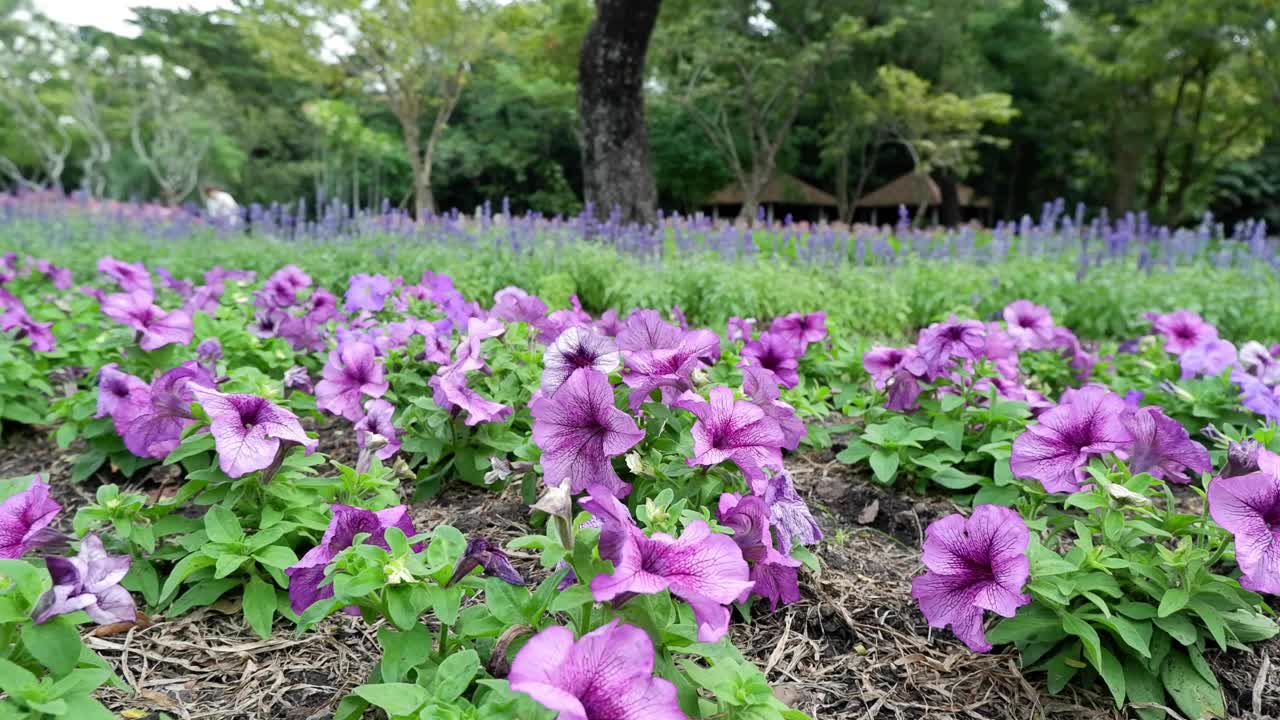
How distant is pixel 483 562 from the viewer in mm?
1187

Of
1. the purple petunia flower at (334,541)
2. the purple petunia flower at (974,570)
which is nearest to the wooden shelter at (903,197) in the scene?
the purple petunia flower at (974,570)

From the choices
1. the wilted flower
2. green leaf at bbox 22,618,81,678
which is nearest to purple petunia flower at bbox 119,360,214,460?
green leaf at bbox 22,618,81,678

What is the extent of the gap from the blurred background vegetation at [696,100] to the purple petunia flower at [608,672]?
13.5 metres

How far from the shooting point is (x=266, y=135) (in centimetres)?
2734

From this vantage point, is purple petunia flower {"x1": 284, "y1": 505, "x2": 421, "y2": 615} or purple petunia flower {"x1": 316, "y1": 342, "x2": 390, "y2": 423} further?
purple petunia flower {"x1": 316, "y1": 342, "x2": 390, "y2": 423}

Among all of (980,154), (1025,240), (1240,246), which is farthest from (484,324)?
(980,154)

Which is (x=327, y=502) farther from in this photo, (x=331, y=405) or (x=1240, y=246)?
(x=1240, y=246)

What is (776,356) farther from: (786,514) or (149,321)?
(149,321)

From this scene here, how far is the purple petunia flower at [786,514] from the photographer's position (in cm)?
A: 141

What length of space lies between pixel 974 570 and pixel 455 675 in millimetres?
842

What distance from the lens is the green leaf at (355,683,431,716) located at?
1001 millimetres

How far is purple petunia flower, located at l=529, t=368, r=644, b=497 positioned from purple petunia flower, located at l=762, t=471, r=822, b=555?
266 millimetres

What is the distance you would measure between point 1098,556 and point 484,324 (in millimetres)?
1364

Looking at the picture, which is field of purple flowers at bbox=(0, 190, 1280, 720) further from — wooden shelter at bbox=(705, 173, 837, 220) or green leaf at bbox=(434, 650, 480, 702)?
wooden shelter at bbox=(705, 173, 837, 220)
